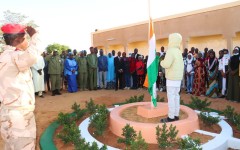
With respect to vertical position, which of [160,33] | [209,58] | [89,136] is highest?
[160,33]

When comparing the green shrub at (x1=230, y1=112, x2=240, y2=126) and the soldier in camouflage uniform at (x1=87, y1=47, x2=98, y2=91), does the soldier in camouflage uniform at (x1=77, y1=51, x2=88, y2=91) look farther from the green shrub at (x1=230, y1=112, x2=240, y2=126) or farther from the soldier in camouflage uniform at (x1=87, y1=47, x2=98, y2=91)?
the green shrub at (x1=230, y1=112, x2=240, y2=126)

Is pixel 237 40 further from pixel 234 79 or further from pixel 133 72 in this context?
pixel 133 72

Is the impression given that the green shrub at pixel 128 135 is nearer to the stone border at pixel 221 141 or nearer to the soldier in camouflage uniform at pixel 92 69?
the stone border at pixel 221 141

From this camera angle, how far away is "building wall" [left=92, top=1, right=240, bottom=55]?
43.7ft

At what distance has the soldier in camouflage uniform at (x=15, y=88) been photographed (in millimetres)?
2803

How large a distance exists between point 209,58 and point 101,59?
15.7ft

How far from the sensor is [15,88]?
9.27ft

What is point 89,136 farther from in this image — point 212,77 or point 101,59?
point 101,59

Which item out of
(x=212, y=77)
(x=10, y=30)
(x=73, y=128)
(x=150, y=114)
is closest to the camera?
(x=10, y=30)

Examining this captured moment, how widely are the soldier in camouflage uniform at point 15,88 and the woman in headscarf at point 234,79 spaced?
7.31 m

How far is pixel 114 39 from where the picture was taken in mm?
23875

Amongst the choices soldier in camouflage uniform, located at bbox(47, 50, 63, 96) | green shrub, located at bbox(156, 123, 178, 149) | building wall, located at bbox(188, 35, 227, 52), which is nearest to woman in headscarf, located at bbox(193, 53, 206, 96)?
building wall, located at bbox(188, 35, 227, 52)

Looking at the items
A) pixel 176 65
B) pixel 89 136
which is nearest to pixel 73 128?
pixel 89 136

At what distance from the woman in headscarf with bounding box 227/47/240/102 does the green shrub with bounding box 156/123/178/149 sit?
Answer: 4907mm
